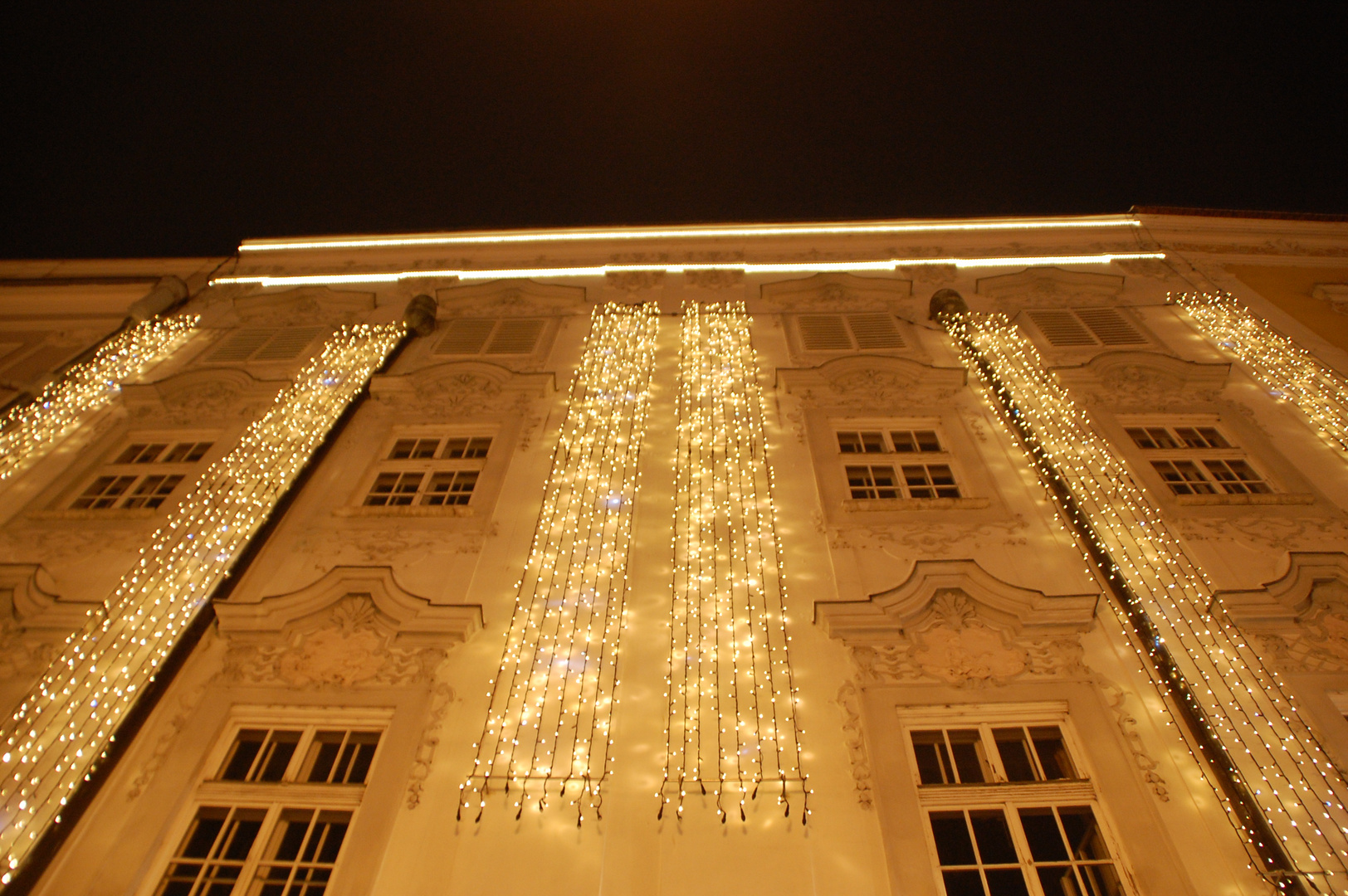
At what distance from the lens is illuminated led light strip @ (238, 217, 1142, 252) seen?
36.3 ft

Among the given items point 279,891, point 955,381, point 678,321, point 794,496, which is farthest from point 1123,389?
point 279,891

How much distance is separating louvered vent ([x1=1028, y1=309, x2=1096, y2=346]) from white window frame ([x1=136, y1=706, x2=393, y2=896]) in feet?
26.2

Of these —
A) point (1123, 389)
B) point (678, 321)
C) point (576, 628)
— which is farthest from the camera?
point (678, 321)

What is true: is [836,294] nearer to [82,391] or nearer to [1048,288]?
[1048,288]

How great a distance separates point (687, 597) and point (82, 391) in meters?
7.13

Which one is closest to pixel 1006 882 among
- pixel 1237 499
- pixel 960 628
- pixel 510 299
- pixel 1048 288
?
pixel 960 628

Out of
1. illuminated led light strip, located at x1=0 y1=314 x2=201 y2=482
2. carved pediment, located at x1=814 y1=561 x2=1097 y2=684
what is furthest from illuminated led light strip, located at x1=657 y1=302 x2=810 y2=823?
illuminated led light strip, located at x1=0 y1=314 x2=201 y2=482

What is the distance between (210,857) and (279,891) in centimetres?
47

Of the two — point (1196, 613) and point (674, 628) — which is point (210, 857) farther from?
point (1196, 613)

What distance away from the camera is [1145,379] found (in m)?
7.98

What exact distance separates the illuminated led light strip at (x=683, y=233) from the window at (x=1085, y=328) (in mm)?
2252

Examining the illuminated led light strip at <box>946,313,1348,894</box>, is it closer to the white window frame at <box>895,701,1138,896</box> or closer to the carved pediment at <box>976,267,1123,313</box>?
the white window frame at <box>895,701,1138,896</box>

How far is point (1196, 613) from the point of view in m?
5.29

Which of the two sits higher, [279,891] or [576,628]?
[576,628]
